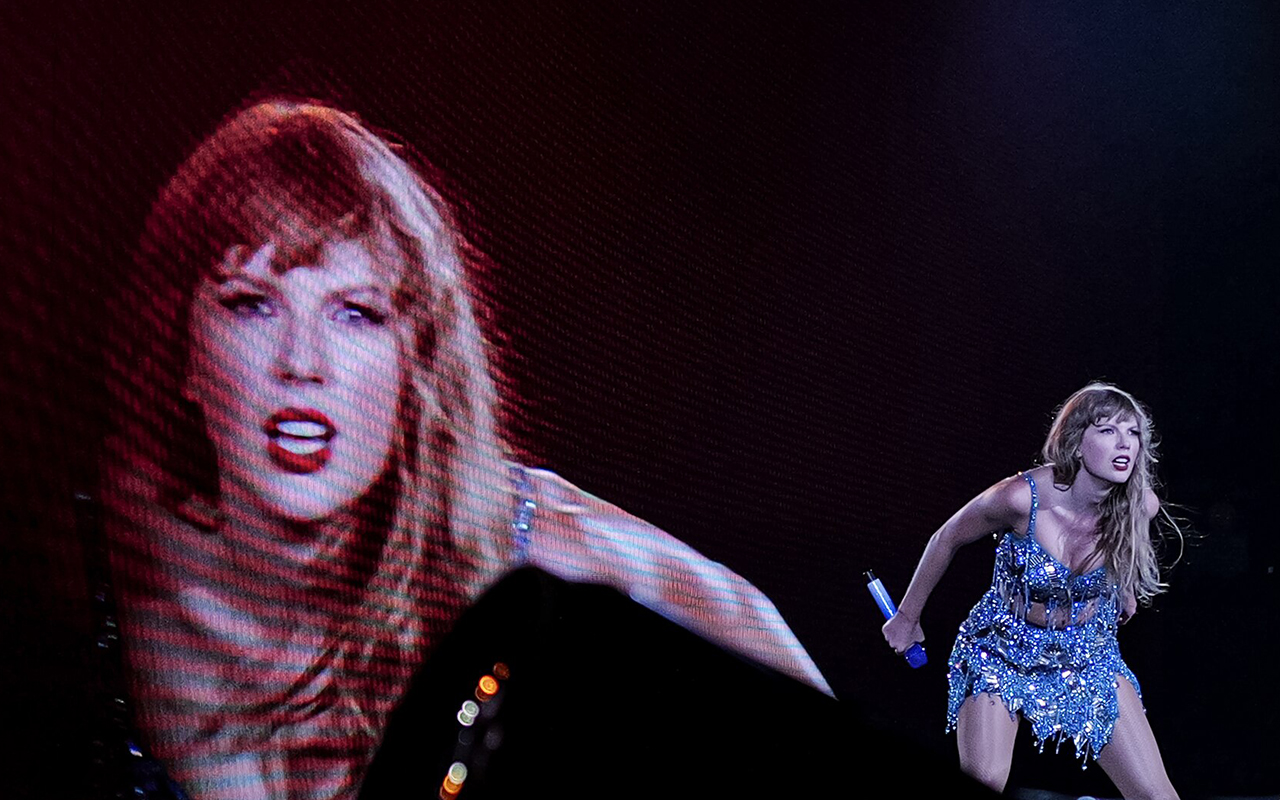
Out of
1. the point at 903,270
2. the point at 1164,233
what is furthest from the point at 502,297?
the point at 1164,233

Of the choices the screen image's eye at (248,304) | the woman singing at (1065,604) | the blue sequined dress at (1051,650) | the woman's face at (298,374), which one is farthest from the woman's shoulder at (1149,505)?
the screen image's eye at (248,304)

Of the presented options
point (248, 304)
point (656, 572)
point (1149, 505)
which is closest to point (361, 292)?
point (248, 304)

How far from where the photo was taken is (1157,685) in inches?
99.9

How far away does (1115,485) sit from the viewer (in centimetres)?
207

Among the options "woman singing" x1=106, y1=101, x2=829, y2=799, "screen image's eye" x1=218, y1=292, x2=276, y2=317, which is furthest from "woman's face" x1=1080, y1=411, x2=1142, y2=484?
"screen image's eye" x1=218, y1=292, x2=276, y2=317

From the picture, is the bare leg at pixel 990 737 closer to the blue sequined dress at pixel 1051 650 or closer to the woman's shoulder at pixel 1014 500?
the blue sequined dress at pixel 1051 650

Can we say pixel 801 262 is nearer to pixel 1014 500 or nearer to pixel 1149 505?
pixel 1014 500

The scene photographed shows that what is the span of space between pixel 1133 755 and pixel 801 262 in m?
1.07

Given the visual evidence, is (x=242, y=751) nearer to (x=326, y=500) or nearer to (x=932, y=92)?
(x=326, y=500)

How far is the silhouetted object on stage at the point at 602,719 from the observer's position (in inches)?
24.7

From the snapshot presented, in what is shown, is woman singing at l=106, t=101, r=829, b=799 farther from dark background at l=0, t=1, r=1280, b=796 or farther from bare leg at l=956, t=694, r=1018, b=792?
bare leg at l=956, t=694, r=1018, b=792

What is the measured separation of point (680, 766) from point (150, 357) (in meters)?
0.51

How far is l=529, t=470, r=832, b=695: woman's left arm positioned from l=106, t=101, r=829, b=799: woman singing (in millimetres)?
90

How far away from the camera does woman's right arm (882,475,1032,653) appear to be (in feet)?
6.68
